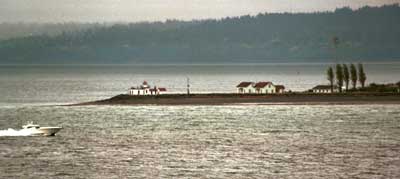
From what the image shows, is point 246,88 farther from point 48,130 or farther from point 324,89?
point 48,130

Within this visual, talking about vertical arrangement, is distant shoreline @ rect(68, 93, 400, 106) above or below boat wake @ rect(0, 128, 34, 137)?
above

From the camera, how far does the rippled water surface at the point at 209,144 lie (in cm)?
6781

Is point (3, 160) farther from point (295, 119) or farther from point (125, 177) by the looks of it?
point (295, 119)

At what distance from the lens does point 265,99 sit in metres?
142

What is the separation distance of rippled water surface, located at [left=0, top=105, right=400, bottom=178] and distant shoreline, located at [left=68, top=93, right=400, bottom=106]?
8557mm

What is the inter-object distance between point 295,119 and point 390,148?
32095 millimetres

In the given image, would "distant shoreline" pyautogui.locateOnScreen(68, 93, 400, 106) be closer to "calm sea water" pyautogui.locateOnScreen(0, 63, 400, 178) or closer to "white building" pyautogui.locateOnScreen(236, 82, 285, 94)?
"white building" pyautogui.locateOnScreen(236, 82, 285, 94)

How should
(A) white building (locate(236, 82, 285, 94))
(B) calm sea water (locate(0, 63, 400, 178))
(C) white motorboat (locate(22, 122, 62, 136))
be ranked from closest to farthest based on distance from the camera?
(B) calm sea water (locate(0, 63, 400, 178)) → (C) white motorboat (locate(22, 122, 62, 136)) → (A) white building (locate(236, 82, 285, 94))

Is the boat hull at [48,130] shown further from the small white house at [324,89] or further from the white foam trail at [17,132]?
the small white house at [324,89]

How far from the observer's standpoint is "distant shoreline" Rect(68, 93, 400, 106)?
458ft

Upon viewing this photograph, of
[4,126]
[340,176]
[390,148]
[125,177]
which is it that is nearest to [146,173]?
[125,177]

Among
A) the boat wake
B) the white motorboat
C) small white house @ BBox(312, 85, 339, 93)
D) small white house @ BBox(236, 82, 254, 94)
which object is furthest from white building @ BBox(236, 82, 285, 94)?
the boat wake

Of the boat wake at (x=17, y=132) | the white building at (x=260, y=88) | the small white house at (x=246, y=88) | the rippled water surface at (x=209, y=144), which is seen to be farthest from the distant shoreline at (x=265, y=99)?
the boat wake at (x=17, y=132)

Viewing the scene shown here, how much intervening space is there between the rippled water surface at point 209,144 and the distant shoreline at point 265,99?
337 inches
